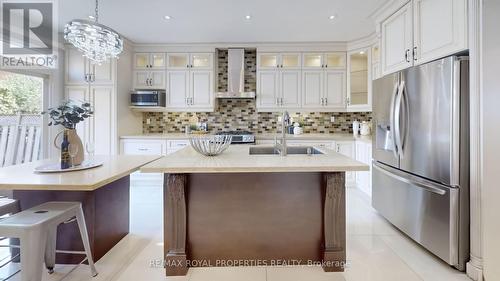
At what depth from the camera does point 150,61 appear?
16.5 feet

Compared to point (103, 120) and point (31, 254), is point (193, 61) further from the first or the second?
point (31, 254)

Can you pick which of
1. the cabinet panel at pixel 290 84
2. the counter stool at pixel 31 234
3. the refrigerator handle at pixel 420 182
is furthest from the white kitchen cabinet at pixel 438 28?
the counter stool at pixel 31 234

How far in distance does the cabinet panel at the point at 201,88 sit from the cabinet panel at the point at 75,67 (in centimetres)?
174

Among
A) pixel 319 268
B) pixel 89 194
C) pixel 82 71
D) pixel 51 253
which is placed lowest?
pixel 319 268

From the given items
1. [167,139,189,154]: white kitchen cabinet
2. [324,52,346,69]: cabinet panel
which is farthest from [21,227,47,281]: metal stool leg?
[324,52,346,69]: cabinet panel

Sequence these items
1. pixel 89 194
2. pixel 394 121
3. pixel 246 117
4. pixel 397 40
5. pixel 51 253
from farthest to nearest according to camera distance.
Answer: pixel 246 117 < pixel 397 40 < pixel 394 121 < pixel 89 194 < pixel 51 253

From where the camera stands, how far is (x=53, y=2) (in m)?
3.29

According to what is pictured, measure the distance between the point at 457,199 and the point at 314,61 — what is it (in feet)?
11.3

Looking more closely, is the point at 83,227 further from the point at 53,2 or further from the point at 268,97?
the point at 268,97

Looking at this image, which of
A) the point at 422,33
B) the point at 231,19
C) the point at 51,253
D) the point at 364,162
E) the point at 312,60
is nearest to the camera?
the point at 51,253

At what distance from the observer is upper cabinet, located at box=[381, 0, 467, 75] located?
2.15 meters

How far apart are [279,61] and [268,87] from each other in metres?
0.49

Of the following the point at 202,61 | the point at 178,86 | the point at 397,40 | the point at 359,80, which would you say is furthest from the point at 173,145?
the point at 397,40

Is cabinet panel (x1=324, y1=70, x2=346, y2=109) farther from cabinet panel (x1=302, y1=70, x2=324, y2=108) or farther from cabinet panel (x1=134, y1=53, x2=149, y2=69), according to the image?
cabinet panel (x1=134, y1=53, x2=149, y2=69)
